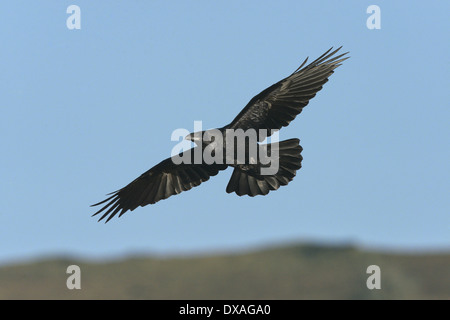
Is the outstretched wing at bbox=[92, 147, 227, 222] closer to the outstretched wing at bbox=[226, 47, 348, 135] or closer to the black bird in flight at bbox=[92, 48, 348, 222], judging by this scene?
the black bird in flight at bbox=[92, 48, 348, 222]

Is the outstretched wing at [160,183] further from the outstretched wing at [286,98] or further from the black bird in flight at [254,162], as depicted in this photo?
the outstretched wing at [286,98]

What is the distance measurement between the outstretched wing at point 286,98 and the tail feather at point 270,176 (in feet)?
1.43

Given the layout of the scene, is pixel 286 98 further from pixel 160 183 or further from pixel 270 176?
pixel 160 183

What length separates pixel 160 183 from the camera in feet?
44.0

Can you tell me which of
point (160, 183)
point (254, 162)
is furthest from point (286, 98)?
Answer: point (160, 183)

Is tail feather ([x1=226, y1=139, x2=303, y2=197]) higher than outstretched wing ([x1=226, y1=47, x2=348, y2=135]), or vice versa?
outstretched wing ([x1=226, y1=47, x2=348, y2=135])

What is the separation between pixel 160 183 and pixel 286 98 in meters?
2.69

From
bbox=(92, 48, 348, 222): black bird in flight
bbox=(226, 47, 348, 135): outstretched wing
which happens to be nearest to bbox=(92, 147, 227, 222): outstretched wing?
bbox=(92, 48, 348, 222): black bird in flight

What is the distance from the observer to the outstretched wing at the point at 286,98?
12.0 meters

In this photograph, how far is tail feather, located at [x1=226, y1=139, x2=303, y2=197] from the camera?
40.6 ft

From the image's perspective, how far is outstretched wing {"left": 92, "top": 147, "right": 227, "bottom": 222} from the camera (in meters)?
13.2

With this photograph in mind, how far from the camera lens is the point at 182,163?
1317 centimetres
